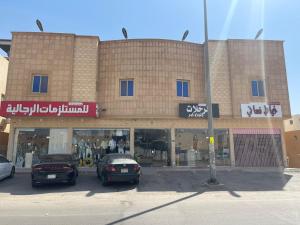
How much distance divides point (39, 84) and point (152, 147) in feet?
31.9

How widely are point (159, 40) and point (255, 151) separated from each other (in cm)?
1147

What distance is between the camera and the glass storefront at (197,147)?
2127 centimetres

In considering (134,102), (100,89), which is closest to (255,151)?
(134,102)

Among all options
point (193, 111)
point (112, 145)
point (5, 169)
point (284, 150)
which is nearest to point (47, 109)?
point (5, 169)

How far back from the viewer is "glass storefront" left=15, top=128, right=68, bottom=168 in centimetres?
2041

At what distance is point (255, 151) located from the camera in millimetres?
21594

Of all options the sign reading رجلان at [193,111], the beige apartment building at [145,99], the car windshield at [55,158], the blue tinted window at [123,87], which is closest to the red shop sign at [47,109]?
the beige apartment building at [145,99]

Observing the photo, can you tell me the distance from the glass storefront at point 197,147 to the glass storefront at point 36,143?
28.2ft

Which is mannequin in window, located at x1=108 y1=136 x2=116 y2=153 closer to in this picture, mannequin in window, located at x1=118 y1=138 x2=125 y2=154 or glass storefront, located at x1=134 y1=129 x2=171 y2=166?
mannequin in window, located at x1=118 y1=138 x2=125 y2=154

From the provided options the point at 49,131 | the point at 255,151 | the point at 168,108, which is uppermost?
the point at 168,108

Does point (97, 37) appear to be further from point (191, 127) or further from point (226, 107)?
point (226, 107)

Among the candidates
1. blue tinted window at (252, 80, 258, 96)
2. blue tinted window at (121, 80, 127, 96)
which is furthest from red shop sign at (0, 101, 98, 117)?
blue tinted window at (252, 80, 258, 96)

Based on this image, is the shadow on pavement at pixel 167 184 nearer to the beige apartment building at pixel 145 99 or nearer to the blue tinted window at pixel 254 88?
the beige apartment building at pixel 145 99

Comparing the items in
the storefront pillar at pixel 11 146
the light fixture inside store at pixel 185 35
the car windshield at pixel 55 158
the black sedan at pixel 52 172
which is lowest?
the black sedan at pixel 52 172
